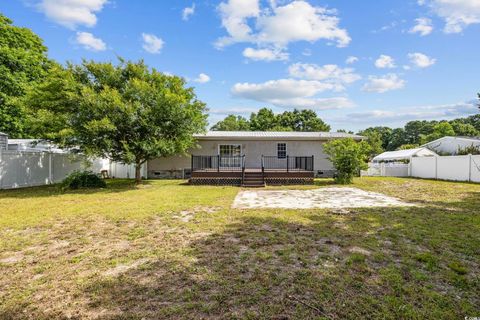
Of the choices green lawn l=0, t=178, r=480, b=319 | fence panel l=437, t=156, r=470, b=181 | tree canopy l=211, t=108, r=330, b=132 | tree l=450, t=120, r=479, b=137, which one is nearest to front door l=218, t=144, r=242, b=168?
green lawn l=0, t=178, r=480, b=319

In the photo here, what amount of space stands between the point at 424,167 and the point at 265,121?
84.2 ft

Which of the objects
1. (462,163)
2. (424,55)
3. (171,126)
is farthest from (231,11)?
(462,163)

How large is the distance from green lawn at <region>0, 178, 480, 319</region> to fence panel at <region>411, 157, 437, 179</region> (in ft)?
40.3

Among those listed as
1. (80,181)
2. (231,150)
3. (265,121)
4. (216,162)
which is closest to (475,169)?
(231,150)

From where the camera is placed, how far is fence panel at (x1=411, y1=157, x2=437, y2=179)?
16.3m

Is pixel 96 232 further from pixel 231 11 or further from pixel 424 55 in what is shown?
pixel 424 55

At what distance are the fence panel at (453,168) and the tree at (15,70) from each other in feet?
83.0

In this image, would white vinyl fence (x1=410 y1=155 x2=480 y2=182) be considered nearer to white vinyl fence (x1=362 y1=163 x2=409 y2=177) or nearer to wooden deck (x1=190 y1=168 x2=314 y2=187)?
white vinyl fence (x1=362 y1=163 x2=409 y2=177)

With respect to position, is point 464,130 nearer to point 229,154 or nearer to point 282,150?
point 282,150

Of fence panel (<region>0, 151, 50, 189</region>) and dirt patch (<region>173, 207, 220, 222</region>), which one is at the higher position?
fence panel (<region>0, 151, 50, 189</region>)

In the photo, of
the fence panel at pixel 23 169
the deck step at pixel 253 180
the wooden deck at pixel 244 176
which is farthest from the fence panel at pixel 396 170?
the fence panel at pixel 23 169

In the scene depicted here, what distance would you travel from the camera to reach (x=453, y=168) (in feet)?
48.1

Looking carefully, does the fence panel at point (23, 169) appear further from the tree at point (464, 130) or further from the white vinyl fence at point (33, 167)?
the tree at point (464, 130)

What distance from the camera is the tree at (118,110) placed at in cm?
1025
